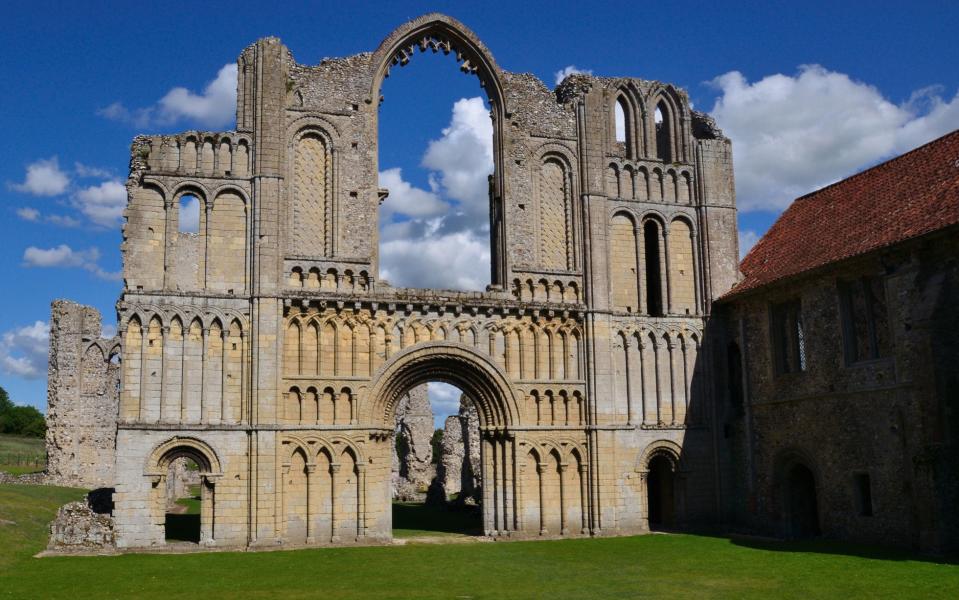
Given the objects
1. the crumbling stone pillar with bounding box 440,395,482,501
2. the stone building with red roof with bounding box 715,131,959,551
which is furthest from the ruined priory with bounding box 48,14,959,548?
the crumbling stone pillar with bounding box 440,395,482,501

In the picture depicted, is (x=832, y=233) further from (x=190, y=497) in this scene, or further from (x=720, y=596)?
(x=190, y=497)

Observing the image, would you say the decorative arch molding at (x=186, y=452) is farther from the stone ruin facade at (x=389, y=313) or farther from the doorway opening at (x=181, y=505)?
the doorway opening at (x=181, y=505)

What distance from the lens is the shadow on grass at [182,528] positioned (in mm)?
23938

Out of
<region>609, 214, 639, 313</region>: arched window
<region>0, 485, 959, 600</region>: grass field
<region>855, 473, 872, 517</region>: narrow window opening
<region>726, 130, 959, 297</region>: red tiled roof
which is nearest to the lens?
<region>0, 485, 959, 600</region>: grass field

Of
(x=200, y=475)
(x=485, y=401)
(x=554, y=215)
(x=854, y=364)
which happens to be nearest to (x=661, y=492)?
(x=485, y=401)

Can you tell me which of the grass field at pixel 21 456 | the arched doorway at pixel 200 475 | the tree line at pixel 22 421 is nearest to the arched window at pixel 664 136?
the arched doorway at pixel 200 475

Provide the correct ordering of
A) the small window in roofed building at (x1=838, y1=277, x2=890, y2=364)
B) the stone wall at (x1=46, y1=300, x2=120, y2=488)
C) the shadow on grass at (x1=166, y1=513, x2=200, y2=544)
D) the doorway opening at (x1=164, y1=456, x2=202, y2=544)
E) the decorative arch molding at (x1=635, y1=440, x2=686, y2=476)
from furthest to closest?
the stone wall at (x1=46, y1=300, x2=120, y2=488) < the decorative arch molding at (x1=635, y1=440, x2=686, y2=476) < the doorway opening at (x1=164, y1=456, x2=202, y2=544) < the shadow on grass at (x1=166, y1=513, x2=200, y2=544) < the small window in roofed building at (x1=838, y1=277, x2=890, y2=364)

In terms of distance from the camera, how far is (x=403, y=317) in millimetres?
25094

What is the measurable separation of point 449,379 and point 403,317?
2428mm

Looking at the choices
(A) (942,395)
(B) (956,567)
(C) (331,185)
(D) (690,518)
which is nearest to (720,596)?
(B) (956,567)

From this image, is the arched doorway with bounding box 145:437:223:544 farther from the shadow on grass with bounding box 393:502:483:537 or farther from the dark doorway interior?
the dark doorway interior

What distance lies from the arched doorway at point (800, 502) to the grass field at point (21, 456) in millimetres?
33685

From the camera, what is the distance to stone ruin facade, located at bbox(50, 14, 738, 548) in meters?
23.2

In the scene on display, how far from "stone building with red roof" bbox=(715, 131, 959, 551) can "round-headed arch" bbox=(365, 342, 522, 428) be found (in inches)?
257
